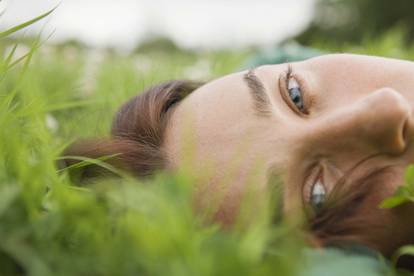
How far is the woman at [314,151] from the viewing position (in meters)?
1.03

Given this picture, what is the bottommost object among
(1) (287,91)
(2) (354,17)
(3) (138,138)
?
(2) (354,17)

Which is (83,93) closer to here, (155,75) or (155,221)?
(155,75)

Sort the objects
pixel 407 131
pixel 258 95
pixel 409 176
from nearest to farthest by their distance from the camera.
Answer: pixel 409 176
pixel 407 131
pixel 258 95

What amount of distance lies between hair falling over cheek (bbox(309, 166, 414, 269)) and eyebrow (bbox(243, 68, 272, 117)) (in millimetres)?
238

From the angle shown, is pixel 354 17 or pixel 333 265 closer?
pixel 333 265

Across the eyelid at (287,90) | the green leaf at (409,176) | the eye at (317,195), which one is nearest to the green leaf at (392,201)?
the green leaf at (409,176)

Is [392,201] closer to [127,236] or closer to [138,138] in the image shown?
[127,236]

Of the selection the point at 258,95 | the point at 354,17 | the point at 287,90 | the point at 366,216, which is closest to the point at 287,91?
the point at 287,90

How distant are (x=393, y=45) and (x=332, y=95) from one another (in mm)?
2094

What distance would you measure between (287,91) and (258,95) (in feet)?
0.39

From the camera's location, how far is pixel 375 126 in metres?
1.04

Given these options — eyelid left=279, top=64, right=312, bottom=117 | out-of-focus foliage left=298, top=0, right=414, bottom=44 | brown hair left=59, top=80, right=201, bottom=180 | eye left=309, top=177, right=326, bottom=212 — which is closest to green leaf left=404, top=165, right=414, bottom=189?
eye left=309, top=177, right=326, bottom=212

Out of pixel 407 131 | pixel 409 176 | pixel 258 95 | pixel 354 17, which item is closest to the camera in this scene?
pixel 409 176

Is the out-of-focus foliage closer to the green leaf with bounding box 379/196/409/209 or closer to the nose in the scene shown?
Answer: the nose
